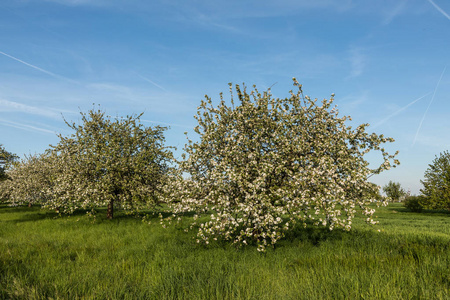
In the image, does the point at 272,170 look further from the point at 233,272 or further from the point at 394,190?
the point at 394,190

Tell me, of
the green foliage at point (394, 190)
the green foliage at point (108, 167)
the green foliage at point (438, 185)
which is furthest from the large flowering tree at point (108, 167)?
A: the green foliage at point (394, 190)

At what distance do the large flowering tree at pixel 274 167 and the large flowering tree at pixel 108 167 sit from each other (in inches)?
299

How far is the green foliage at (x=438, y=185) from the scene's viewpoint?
139 ft

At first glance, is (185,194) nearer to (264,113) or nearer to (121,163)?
(264,113)

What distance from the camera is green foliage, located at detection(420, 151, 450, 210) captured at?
139 feet

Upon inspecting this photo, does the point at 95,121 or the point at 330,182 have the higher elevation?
the point at 95,121

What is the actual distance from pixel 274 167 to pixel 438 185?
4691 centimetres

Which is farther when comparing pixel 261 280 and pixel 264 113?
pixel 264 113

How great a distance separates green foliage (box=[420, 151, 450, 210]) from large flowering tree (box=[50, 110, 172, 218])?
1656 inches

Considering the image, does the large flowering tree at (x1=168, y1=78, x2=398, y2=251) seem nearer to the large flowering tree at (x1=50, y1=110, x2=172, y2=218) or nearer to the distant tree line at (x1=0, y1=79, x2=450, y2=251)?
the distant tree line at (x1=0, y1=79, x2=450, y2=251)

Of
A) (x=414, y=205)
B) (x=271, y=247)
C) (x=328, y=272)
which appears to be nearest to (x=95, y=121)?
(x=271, y=247)

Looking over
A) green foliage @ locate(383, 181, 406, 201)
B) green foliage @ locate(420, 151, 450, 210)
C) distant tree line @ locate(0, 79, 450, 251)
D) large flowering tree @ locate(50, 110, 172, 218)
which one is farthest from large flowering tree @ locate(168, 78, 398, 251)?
green foliage @ locate(383, 181, 406, 201)

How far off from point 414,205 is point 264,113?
5352 cm

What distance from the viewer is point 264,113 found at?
13.0 metres
